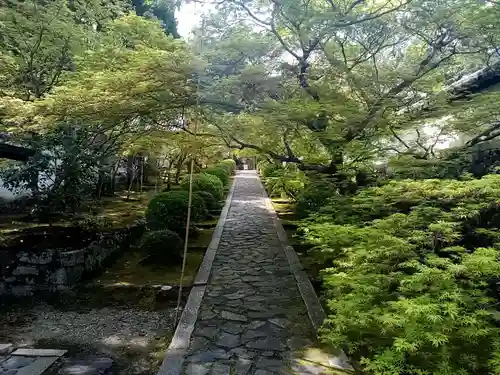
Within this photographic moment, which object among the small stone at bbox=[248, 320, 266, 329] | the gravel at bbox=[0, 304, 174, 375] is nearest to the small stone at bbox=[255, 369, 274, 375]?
the small stone at bbox=[248, 320, 266, 329]

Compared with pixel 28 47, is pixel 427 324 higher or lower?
lower

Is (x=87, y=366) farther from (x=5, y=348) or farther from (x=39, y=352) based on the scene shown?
(x=5, y=348)

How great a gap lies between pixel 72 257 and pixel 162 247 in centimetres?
189

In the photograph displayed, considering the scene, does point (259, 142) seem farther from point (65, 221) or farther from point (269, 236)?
point (65, 221)

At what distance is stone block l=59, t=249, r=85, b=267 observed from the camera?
7.00 meters

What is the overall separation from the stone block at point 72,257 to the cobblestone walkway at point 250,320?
8.30 ft

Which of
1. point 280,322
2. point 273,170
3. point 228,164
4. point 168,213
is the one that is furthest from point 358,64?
point 228,164

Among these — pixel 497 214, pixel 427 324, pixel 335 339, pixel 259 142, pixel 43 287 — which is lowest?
pixel 43 287

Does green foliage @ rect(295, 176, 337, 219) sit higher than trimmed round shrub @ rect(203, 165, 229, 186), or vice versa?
trimmed round shrub @ rect(203, 165, 229, 186)

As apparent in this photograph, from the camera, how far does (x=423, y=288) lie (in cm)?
348

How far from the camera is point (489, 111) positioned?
820 centimetres

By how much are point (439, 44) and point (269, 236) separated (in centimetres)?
662

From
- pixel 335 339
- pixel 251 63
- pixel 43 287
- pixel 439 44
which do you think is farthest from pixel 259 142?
pixel 335 339

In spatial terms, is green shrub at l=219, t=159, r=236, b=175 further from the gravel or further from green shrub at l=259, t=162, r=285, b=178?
the gravel
